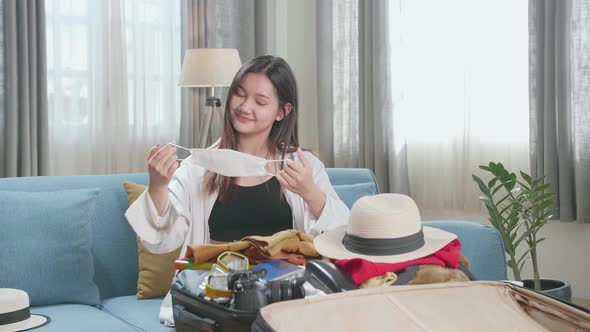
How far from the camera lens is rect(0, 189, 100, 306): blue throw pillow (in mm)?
2365

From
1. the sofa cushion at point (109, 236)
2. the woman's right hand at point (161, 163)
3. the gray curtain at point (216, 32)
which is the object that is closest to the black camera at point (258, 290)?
the woman's right hand at point (161, 163)

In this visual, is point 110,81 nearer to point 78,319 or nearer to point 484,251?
point 78,319

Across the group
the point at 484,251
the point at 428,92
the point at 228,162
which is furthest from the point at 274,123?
the point at 428,92

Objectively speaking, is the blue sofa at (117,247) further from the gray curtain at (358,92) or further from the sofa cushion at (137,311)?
the gray curtain at (358,92)

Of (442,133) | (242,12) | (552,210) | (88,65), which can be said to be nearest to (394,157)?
(442,133)

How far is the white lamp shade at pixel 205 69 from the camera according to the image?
4.50 m

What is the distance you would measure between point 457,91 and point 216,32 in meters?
1.59

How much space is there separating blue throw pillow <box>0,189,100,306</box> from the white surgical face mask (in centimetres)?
50

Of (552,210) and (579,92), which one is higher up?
(579,92)

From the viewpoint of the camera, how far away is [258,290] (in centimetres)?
149

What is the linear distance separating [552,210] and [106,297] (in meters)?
2.16

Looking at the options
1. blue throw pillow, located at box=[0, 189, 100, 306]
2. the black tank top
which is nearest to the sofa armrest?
the black tank top

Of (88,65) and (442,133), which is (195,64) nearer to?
(88,65)

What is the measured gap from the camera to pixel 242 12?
523 cm
